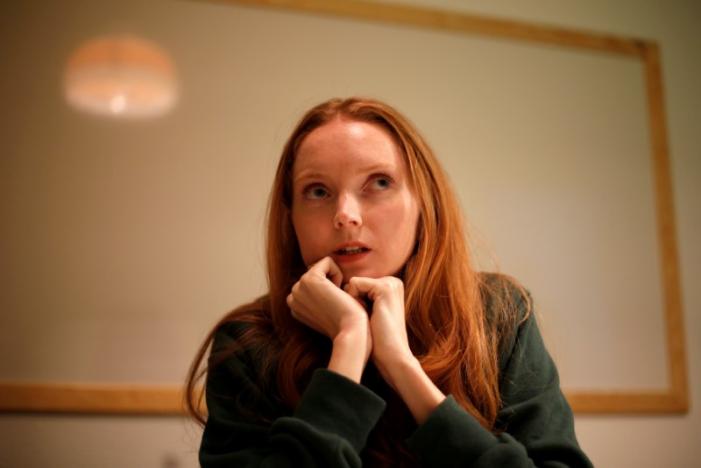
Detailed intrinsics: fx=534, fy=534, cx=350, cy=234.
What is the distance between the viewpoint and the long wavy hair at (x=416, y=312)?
0.73 metres

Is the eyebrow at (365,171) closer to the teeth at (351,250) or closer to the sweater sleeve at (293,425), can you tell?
the teeth at (351,250)

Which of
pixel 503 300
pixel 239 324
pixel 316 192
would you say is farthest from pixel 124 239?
pixel 503 300

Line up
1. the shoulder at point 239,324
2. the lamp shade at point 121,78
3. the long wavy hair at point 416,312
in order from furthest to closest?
1. the lamp shade at point 121,78
2. the shoulder at point 239,324
3. the long wavy hair at point 416,312

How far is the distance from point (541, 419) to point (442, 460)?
155 mm

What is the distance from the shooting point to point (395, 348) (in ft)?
2.25

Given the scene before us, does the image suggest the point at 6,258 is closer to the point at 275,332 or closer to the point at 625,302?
the point at 275,332

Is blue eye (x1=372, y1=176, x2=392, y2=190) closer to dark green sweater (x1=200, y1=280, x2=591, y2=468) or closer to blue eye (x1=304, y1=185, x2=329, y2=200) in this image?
blue eye (x1=304, y1=185, x2=329, y2=200)

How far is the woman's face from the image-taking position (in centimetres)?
79

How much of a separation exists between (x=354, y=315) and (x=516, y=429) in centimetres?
25

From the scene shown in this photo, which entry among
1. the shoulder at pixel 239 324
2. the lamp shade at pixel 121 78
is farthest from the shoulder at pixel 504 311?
the lamp shade at pixel 121 78

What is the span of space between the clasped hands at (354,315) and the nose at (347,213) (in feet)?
0.21

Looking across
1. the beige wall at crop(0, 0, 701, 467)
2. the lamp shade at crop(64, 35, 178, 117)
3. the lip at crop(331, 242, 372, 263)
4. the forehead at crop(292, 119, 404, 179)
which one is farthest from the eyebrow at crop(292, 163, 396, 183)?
the lamp shade at crop(64, 35, 178, 117)

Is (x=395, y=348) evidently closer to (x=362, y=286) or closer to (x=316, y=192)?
(x=362, y=286)

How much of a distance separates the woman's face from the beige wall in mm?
604
